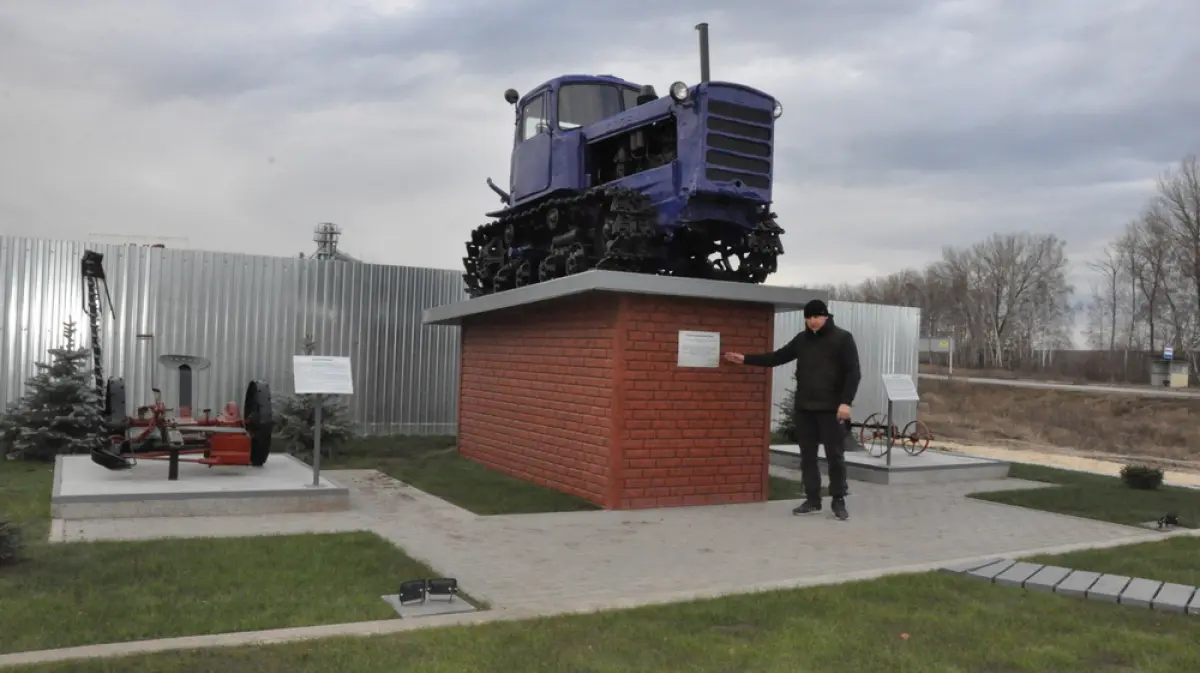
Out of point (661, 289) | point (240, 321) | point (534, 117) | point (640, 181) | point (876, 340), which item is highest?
point (534, 117)

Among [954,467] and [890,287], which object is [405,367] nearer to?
[954,467]

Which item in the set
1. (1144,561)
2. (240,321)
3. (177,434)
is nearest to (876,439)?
(1144,561)

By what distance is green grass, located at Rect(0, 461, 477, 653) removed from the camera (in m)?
4.53

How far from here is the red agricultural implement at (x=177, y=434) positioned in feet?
28.9

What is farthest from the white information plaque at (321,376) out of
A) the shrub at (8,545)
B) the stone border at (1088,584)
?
the stone border at (1088,584)

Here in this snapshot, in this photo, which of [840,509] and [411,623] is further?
[840,509]

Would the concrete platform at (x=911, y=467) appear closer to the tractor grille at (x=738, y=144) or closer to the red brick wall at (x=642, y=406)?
the red brick wall at (x=642, y=406)

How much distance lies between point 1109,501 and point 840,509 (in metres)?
3.78

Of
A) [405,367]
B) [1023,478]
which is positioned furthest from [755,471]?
[405,367]

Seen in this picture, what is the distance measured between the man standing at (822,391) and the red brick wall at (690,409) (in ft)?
2.65

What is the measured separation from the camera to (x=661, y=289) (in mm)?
8789

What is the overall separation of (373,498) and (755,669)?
594 centimetres

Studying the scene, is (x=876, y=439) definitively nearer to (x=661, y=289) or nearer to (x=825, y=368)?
(x=825, y=368)

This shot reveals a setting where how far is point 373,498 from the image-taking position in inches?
365
